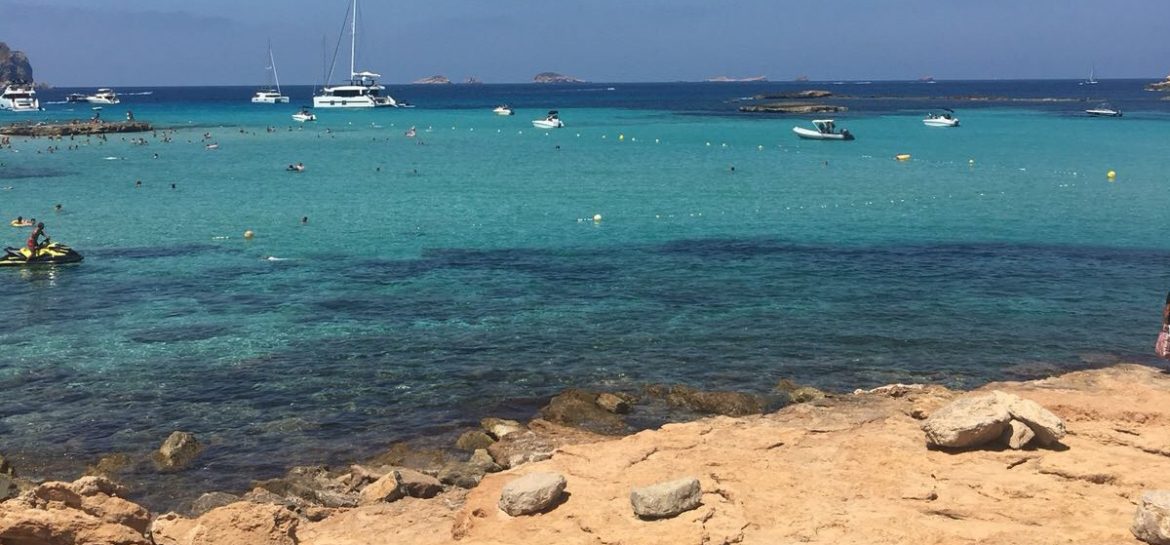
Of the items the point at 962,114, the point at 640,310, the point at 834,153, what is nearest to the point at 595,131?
the point at 834,153

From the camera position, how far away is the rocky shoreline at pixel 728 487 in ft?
37.6

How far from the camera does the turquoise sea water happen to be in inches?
779

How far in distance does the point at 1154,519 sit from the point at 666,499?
5.77 meters

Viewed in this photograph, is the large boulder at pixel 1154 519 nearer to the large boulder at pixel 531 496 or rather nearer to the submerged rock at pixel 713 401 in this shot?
the large boulder at pixel 531 496

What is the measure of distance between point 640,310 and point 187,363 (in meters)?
11.9

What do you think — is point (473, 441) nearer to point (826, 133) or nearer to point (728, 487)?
point (728, 487)

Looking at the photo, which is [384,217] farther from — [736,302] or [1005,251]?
[1005,251]

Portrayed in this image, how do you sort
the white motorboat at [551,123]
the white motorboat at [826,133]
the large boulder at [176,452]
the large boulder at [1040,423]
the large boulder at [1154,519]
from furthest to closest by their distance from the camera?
1. the white motorboat at [551,123]
2. the white motorboat at [826,133]
3. the large boulder at [176,452]
4. the large boulder at [1040,423]
5. the large boulder at [1154,519]

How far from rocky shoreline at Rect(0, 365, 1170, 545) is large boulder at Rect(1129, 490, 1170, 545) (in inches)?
1.0

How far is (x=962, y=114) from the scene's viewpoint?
128 meters

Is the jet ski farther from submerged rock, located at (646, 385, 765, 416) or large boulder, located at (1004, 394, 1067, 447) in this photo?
large boulder, located at (1004, 394, 1067, 447)

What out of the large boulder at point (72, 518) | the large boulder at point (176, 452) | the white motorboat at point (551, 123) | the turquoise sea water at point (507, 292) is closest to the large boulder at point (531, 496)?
the large boulder at point (72, 518)

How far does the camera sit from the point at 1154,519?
36.0 ft

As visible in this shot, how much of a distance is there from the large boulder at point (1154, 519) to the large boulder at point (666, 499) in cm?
529
